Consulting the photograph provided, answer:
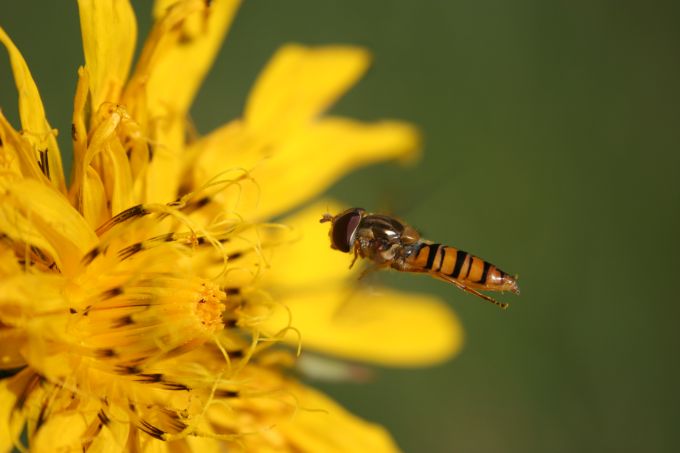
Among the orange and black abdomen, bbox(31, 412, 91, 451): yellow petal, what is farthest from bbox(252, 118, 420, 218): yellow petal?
bbox(31, 412, 91, 451): yellow petal

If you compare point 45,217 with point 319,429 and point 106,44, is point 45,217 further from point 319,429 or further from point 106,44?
point 319,429

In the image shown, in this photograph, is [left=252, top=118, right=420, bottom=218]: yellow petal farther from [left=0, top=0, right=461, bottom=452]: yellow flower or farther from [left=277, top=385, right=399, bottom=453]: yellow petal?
[left=277, top=385, right=399, bottom=453]: yellow petal

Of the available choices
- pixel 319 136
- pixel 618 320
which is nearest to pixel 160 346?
pixel 319 136

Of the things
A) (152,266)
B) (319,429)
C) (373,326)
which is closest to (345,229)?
(152,266)

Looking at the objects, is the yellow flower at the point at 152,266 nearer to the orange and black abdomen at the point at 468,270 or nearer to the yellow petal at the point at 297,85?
the yellow petal at the point at 297,85

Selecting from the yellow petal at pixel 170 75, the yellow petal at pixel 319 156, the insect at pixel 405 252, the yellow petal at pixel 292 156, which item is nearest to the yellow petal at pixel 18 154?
the yellow petal at pixel 170 75

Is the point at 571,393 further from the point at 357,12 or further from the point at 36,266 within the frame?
the point at 36,266
